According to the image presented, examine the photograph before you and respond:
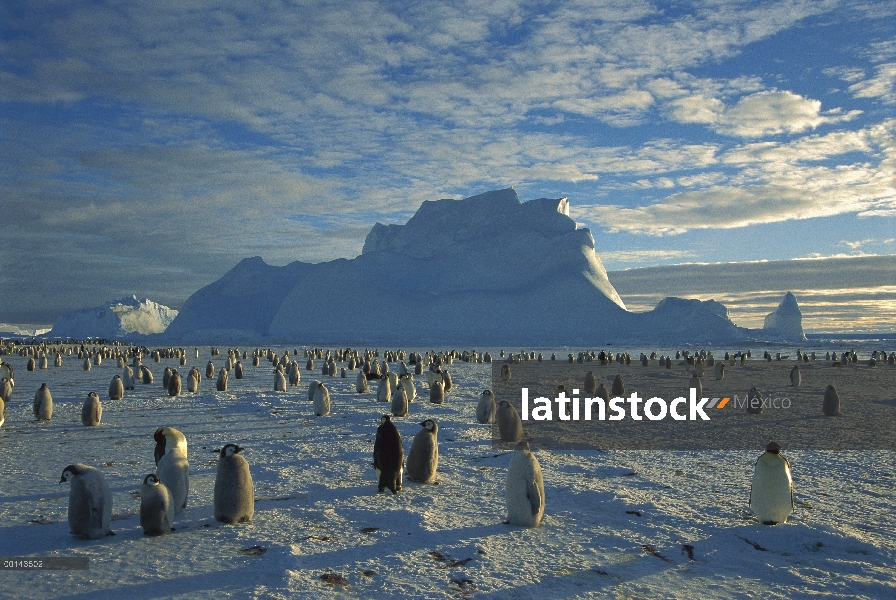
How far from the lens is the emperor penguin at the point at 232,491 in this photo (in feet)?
19.4

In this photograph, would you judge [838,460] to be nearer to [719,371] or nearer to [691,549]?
[691,549]

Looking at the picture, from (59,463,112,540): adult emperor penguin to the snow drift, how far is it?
85255 millimetres

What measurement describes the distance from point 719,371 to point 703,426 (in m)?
12.6

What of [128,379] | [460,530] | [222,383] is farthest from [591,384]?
[460,530]

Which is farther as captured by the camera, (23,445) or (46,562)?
(23,445)

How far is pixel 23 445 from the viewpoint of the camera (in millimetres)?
9891

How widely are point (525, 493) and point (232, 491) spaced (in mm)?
2708

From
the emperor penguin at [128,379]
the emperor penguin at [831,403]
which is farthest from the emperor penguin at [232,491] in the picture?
the emperor penguin at [128,379]

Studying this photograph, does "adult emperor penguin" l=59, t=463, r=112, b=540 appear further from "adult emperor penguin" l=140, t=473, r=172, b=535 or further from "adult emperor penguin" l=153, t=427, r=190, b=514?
"adult emperor penguin" l=153, t=427, r=190, b=514

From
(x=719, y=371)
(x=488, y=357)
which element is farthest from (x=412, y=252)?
(x=719, y=371)

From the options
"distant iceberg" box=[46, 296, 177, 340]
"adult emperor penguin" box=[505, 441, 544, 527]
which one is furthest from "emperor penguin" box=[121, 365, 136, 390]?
"distant iceberg" box=[46, 296, 177, 340]

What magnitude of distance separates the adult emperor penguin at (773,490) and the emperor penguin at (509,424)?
4848 mm

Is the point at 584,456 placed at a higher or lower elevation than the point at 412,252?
lower

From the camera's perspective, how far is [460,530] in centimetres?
595
